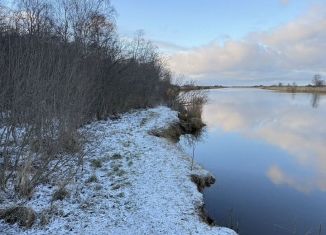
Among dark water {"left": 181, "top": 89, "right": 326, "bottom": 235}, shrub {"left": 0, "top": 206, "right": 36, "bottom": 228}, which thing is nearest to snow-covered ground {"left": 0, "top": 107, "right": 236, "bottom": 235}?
shrub {"left": 0, "top": 206, "right": 36, "bottom": 228}

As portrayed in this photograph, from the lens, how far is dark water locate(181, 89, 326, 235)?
354 inches

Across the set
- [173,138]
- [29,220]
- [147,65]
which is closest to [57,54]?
[29,220]

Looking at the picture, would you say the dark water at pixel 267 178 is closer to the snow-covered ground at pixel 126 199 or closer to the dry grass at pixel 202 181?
the dry grass at pixel 202 181

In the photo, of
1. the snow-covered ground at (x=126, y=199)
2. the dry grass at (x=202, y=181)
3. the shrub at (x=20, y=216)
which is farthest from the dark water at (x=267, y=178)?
the shrub at (x=20, y=216)

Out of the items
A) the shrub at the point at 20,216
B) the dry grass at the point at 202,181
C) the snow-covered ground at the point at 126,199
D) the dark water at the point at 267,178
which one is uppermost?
the shrub at the point at 20,216

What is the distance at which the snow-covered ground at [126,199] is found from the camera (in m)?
6.52

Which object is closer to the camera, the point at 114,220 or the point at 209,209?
the point at 114,220

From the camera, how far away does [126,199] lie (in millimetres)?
7898

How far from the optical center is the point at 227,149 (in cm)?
1859

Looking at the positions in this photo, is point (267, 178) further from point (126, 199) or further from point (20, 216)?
point (20, 216)

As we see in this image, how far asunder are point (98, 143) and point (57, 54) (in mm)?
3897

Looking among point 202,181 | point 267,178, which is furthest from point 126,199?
point 267,178

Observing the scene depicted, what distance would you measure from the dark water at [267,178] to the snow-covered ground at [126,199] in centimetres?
126

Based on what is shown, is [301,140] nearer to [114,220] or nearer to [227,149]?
[227,149]
